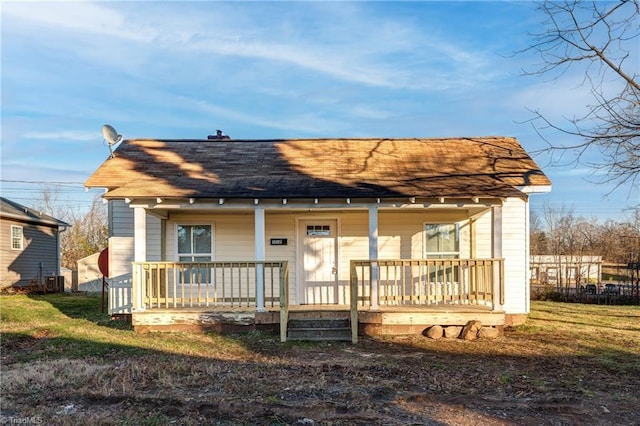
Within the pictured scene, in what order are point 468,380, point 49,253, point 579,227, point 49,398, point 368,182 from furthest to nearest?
point 579,227 < point 49,253 < point 368,182 < point 468,380 < point 49,398

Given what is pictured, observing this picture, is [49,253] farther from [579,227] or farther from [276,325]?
[579,227]

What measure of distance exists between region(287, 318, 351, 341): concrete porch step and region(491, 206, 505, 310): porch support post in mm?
2964

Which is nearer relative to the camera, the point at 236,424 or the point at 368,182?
the point at 236,424

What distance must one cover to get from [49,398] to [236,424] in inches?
94.9

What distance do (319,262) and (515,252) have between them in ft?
14.8

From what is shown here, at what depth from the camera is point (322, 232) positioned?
11.4m

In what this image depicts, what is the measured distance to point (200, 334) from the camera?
9.24 m

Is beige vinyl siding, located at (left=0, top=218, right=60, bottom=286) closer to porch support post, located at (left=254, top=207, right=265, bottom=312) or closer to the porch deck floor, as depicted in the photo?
the porch deck floor

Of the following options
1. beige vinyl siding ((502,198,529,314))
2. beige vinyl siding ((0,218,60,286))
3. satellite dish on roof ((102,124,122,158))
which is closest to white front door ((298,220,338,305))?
beige vinyl siding ((502,198,529,314))

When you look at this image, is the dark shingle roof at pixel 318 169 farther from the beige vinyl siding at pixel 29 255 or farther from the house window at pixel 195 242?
→ the beige vinyl siding at pixel 29 255

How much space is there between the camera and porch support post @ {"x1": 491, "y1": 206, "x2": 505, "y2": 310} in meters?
9.30

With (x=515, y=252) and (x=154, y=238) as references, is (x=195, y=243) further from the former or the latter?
(x=515, y=252)

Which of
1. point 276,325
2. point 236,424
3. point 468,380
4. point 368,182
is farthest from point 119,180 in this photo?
point 468,380

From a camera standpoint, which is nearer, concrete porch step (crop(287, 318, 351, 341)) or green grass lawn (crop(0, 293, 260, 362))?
green grass lawn (crop(0, 293, 260, 362))
